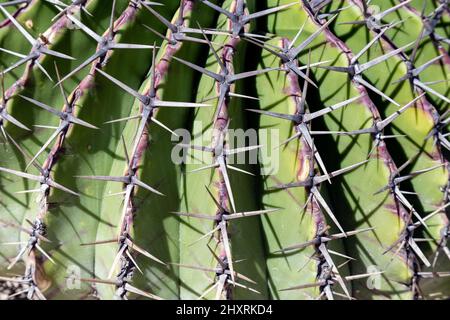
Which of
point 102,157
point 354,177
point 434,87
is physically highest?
point 434,87

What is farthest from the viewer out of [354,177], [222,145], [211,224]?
[354,177]

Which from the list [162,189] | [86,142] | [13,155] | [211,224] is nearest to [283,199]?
[211,224]

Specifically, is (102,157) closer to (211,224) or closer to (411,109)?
(211,224)

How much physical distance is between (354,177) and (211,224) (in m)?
0.46

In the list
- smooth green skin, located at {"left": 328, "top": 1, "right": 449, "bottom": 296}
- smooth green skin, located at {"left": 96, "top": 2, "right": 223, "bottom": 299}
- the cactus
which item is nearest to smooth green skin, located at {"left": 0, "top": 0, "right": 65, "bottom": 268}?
the cactus

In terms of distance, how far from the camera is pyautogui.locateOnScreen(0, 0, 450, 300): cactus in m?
1.55

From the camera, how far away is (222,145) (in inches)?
58.7

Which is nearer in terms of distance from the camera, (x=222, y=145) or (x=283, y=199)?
(x=222, y=145)

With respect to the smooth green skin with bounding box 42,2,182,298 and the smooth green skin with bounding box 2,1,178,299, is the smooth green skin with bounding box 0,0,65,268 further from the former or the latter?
the smooth green skin with bounding box 42,2,182,298

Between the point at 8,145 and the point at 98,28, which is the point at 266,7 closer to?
the point at 98,28

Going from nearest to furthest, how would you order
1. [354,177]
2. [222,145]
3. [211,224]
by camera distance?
[222,145] < [211,224] < [354,177]

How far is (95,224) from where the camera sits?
69.3 inches

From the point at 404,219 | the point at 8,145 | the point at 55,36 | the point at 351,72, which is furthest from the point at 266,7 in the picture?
the point at 8,145
